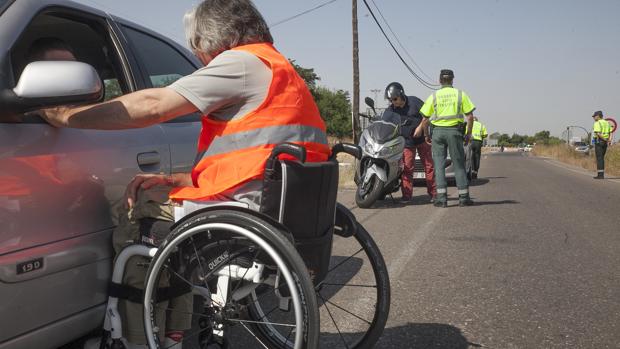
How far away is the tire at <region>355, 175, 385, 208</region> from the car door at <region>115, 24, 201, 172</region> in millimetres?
4389

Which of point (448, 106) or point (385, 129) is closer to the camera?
point (385, 129)

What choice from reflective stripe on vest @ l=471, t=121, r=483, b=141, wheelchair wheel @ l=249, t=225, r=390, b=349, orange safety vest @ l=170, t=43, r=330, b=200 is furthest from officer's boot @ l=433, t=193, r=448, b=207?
reflective stripe on vest @ l=471, t=121, r=483, b=141

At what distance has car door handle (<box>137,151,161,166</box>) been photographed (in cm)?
254

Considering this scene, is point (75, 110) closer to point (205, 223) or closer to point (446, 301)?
point (205, 223)

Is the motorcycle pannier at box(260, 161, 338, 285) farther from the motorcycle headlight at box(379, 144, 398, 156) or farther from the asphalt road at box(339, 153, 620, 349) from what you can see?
the motorcycle headlight at box(379, 144, 398, 156)

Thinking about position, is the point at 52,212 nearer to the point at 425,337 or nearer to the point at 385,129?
the point at 425,337

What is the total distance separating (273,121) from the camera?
210cm

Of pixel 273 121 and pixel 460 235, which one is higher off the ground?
pixel 273 121

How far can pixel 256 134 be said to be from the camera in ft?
6.85

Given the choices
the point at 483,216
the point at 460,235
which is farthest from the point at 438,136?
the point at 460,235

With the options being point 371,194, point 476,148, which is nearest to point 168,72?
point 371,194

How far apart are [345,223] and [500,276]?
2.21m

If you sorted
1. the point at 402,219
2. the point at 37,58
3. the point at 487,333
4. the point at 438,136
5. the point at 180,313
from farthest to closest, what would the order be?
the point at 438,136
the point at 402,219
the point at 487,333
the point at 37,58
the point at 180,313

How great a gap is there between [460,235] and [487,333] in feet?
9.81
